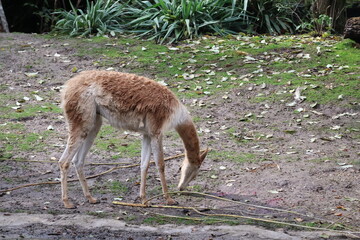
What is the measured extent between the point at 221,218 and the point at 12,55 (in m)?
8.32

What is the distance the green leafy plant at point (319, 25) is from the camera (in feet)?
43.0

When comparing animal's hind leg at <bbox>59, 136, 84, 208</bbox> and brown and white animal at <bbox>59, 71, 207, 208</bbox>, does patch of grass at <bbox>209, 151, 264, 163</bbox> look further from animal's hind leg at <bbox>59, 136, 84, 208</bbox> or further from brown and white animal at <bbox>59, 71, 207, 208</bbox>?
animal's hind leg at <bbox>59, 136, 84, 208</bbox>

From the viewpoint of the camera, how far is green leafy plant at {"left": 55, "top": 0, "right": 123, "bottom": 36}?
45.6ft

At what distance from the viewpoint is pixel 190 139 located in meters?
6.49

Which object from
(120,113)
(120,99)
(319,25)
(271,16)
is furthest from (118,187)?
(271,16)

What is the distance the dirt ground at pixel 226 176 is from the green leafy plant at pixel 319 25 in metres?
3.69

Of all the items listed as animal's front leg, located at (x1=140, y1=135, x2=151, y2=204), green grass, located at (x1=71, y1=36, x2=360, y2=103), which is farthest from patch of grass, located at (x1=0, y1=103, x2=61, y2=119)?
animal's front leg, located at (x1=140, y1=135, x2=151, y2=204)

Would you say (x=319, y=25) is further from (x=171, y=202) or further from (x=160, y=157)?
(x=171, y=202)

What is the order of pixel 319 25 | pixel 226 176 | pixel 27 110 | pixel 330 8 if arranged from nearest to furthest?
pixel 226 176 < pixel 27 110 < pixel 319 25 < pixel 330 8

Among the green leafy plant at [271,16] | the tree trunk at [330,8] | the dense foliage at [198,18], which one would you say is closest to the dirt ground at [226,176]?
the dense foliage at [198,18]

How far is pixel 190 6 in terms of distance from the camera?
13211 millimetres

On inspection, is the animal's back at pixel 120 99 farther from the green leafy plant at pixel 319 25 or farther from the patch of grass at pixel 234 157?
the green leafy plant at pixel 319 25

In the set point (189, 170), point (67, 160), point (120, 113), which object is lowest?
point (189, 170)

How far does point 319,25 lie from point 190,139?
8274 millimetres
